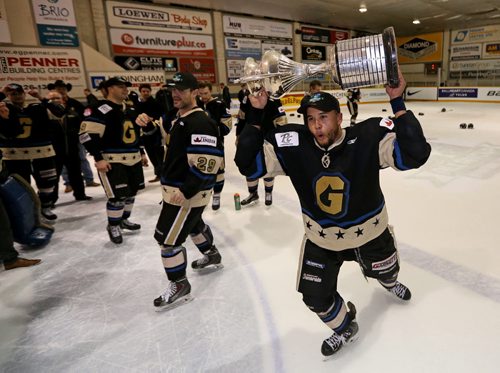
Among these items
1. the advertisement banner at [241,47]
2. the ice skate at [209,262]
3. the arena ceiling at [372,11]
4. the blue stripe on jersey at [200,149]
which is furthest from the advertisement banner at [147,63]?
the blue stripe on jersey at [200,149]

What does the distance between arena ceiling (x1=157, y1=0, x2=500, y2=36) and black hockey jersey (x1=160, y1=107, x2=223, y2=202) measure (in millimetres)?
14694

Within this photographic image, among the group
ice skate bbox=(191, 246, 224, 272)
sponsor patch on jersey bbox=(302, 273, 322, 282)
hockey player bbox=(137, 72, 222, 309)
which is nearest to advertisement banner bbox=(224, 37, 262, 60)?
ice skate bbox=(191, 246, 224, 272)

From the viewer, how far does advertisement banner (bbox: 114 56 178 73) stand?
14.1 metres

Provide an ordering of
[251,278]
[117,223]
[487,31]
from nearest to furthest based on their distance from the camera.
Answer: [251,278] < [117,223] < [487,31]

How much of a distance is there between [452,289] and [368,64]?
6.88ft

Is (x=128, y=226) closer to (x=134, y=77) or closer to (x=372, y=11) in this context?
(x=134, y=77)

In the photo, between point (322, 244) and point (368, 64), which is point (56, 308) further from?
point (368, 64)

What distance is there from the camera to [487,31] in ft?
74.4

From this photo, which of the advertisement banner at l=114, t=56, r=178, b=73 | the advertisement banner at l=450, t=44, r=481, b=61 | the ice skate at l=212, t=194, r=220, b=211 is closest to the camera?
the ice skate at l=212, t=194, r=220, b=211

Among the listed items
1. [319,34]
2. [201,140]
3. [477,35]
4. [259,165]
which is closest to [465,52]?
[477,35]

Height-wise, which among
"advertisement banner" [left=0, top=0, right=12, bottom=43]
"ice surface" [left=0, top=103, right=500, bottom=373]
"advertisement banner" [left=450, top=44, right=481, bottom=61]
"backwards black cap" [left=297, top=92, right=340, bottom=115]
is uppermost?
"advertisement banner" [left=0, top=0, right=12, bottom=43]

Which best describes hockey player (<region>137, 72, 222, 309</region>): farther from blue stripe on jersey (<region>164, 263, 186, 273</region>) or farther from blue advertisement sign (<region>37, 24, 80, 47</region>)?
blue advertisement sign (<region>37, 24, 80, 47</region>)

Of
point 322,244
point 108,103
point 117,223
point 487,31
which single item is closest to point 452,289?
point 322,244

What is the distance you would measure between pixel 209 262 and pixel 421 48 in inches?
1123
